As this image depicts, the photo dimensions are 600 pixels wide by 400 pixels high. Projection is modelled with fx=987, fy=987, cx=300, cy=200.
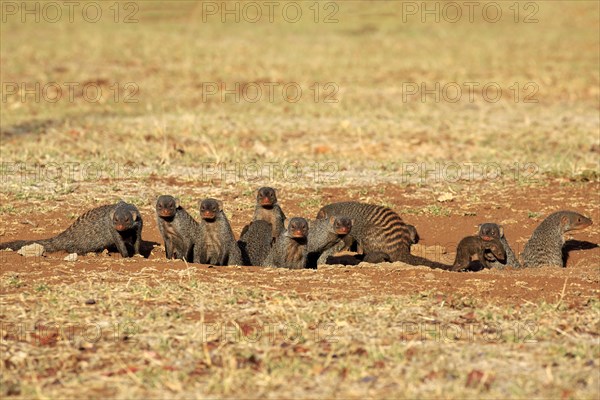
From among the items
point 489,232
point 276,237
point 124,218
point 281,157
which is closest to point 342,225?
point 276,237

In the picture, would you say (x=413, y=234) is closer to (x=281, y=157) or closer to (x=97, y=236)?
(x=97, y=236)

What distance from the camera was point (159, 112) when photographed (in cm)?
1406

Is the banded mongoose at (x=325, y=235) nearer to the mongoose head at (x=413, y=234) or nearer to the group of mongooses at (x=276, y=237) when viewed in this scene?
the group of mongooses at (x=276, y=237)

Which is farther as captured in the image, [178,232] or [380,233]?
[380,233]

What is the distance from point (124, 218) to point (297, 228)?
1.28 m

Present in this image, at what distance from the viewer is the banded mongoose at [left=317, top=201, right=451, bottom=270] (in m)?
7.83

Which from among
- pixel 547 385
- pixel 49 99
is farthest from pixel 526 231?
pixel 49 99

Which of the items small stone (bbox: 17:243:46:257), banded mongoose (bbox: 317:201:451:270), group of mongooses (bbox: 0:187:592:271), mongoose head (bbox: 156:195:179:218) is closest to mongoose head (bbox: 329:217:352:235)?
group of mongooses (bbox: 0:187:592:271)

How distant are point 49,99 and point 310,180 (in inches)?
252

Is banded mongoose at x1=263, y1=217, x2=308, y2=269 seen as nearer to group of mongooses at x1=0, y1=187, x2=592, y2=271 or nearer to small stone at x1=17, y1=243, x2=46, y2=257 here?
group of mongooses at x1=0, y1=187, x2=592, y2=271

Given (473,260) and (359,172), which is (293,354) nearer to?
(473,260)

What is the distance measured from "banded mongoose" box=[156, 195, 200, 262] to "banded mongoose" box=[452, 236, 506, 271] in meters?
2.00

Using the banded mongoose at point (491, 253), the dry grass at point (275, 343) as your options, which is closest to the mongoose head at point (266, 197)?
the banded mongoose at point (491, 253)

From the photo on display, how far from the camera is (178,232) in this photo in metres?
7.46
